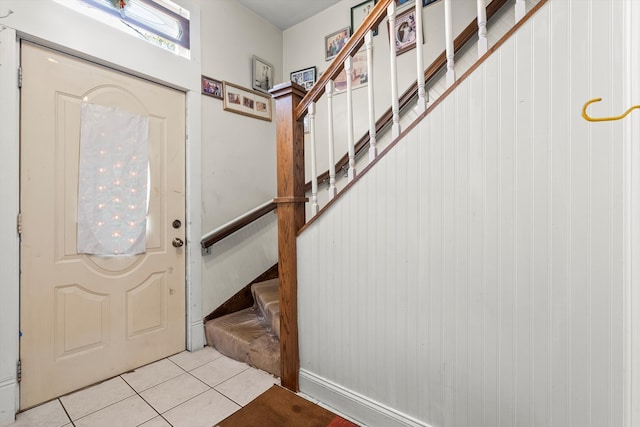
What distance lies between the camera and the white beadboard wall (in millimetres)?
844

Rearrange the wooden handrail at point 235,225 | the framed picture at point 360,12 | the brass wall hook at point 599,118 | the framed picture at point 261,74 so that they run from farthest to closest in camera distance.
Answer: the framed picture at point 261,74
the framed picture at point 360,12
the wooden handrail at point 235,225
the brass wall hook at point 599,118

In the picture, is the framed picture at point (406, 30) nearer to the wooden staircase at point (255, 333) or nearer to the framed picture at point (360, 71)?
the framed picture at point (360, 71)

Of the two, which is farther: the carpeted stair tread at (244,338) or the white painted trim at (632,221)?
the carpeted stair tread at (244,338)

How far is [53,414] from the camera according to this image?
4.85 ft

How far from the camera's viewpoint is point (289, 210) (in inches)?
64.0

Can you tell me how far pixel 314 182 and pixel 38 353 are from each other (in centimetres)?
179

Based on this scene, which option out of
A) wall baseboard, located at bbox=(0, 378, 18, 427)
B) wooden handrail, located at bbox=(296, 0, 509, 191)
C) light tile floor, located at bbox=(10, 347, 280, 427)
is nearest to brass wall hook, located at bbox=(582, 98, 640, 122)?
wooden handrail, located at bbox=(296, 0, 509, 191)

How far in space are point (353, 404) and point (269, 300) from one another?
0.97m

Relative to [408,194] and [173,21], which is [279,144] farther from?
[173,21]

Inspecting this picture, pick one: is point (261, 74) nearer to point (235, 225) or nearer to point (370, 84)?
point (235, 225)

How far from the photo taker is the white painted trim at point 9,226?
4.63 ft

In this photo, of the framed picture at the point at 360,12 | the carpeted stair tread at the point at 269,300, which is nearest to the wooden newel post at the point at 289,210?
the carpeted stair tread at the point at 269,300

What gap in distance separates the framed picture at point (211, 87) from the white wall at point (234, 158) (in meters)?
0.04

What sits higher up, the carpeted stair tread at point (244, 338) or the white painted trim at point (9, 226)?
the white painted trim at point (9, 226)
